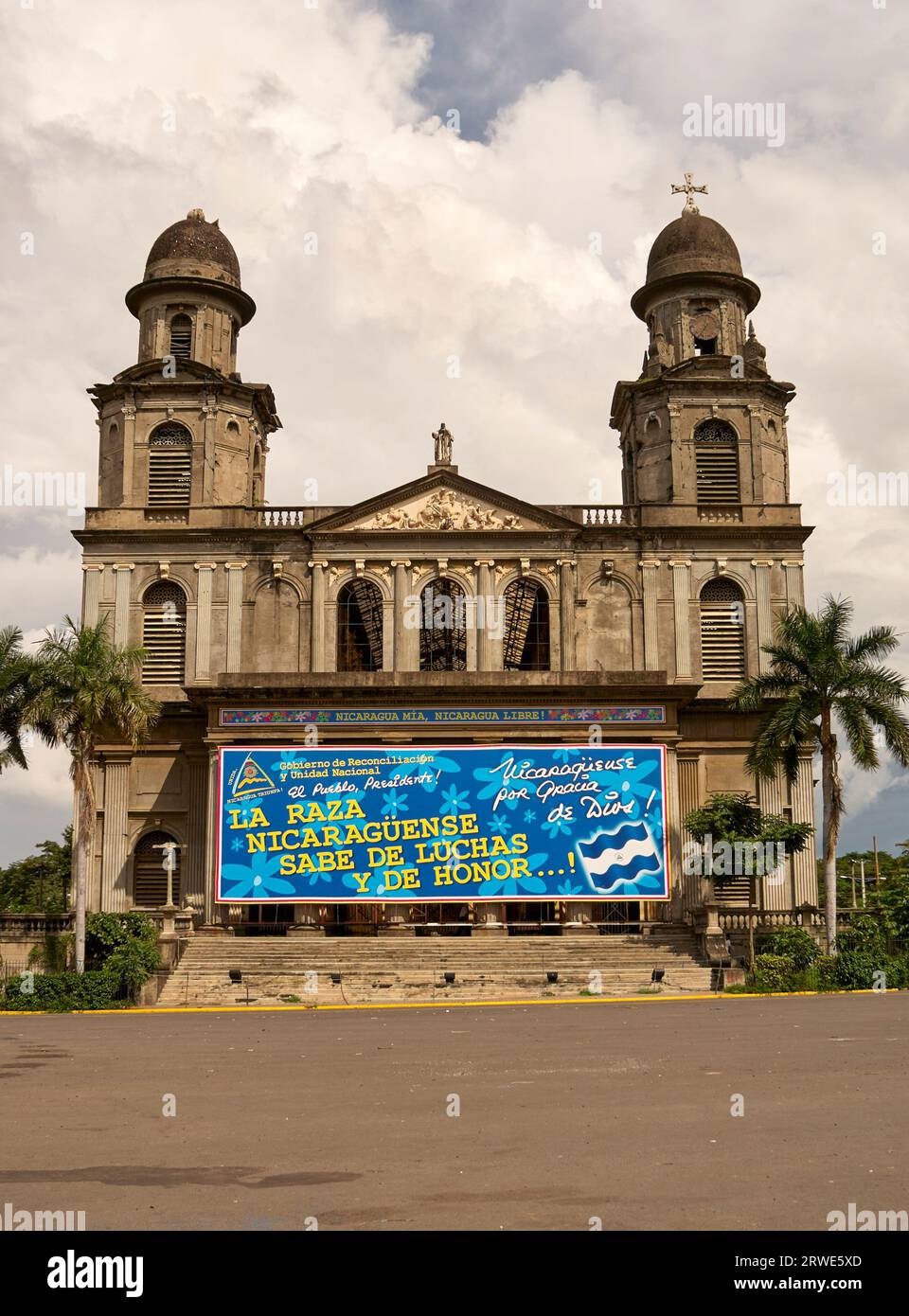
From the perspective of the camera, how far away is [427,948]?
36219mm

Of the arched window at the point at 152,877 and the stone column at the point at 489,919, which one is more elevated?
the arched window at the point at 152,877

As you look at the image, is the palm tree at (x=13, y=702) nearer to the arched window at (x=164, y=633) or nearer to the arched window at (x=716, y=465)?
the arched window at (x=164, y=633)

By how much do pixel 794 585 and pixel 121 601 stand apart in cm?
2185

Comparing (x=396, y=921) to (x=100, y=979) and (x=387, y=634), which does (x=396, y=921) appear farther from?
(x=387, y=634)

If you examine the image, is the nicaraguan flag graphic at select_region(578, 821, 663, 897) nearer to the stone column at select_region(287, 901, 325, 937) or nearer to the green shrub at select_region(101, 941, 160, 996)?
the stone column at select_region(287, 901, 325, 937)

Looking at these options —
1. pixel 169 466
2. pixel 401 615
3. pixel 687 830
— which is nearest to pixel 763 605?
pixel 687 830

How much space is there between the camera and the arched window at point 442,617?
44.5 metres

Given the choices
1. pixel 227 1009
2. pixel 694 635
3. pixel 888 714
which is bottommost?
pixel 227 1009

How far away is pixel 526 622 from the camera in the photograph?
148ft

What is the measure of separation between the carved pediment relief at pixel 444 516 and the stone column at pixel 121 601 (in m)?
7.74

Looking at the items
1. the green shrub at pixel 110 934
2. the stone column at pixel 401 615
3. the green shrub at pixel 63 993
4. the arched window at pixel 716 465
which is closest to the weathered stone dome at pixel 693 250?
the arched window at pixel 716 465
